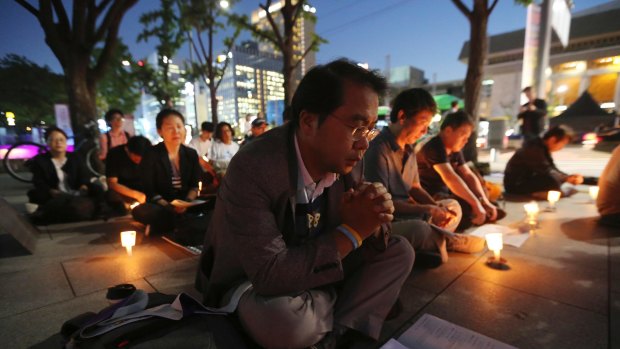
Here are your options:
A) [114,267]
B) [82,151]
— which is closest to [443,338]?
[114,267]

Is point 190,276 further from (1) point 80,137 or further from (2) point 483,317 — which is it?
(1) point 80,137

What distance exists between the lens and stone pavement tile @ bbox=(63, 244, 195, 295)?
297 cm

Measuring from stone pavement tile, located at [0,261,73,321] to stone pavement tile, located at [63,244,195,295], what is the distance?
9 cm

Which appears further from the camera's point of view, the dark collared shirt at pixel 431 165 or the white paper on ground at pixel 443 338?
the dark collared shirt at pixel 431 165

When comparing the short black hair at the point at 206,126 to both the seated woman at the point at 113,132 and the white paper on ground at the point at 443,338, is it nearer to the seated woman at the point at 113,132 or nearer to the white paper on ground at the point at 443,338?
the seated woman at the point at 113,132

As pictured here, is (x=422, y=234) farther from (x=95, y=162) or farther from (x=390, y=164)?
(x=95, y=162)

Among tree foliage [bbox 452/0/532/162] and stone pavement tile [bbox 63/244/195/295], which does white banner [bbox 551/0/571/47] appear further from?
stone pavement tile [bbox 63/244/195/295]

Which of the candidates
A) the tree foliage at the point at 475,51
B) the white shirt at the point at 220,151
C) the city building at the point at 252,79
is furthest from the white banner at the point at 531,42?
the city building at the point at 252,79

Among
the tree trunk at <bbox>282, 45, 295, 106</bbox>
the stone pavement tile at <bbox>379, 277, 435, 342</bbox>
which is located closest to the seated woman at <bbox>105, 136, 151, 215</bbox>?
the stone pavement tile at <bbox>379, 277, 435, 342</bbox>

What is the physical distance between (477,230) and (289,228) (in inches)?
135

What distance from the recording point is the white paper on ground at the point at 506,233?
149 inches

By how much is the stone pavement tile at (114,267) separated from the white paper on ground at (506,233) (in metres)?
3.63

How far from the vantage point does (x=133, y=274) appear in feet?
10.3

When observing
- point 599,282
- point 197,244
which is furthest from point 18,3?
point 599,282
